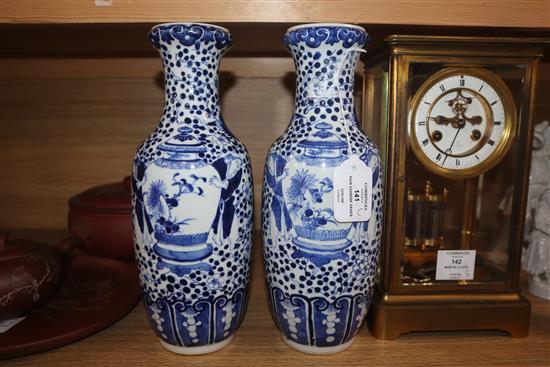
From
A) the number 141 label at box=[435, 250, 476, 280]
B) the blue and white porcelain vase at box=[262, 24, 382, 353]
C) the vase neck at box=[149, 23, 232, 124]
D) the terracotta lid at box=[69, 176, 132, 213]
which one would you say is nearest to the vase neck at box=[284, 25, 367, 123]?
the blue and white porcelain vase at box=[262, 24, 382, 353]

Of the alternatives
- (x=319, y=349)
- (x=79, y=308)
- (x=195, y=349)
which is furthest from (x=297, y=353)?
(x=79, y=308)

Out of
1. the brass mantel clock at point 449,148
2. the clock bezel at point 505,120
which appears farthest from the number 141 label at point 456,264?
the clock bezel at point 505,120

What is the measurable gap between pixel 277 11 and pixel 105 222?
1.65 ft

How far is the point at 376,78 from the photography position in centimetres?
69

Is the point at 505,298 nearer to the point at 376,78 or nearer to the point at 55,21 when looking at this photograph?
the point at 376,78

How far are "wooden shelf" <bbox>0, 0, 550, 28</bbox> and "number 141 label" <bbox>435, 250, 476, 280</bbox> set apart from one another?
0.34 m

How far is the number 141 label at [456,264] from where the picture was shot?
640 mm

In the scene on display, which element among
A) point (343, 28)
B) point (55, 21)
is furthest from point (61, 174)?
point (343, 28)

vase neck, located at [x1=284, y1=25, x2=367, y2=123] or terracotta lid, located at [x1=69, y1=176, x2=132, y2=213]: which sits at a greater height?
vase neck, located at [x1=284, y1=25, x2=367, y2=123]

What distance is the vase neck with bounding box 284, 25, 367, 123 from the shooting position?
1.75 feet

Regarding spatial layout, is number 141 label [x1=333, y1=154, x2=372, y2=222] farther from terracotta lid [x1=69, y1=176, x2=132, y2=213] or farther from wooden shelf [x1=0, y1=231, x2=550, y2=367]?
terracotta lid [x1=69, y1=176, x2=132, y2=213]

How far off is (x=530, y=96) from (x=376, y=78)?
23 centimetres

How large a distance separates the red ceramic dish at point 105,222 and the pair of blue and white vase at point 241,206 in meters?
0.23

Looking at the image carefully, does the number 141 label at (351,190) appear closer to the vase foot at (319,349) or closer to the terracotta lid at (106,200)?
the vase foot at (319,349)
